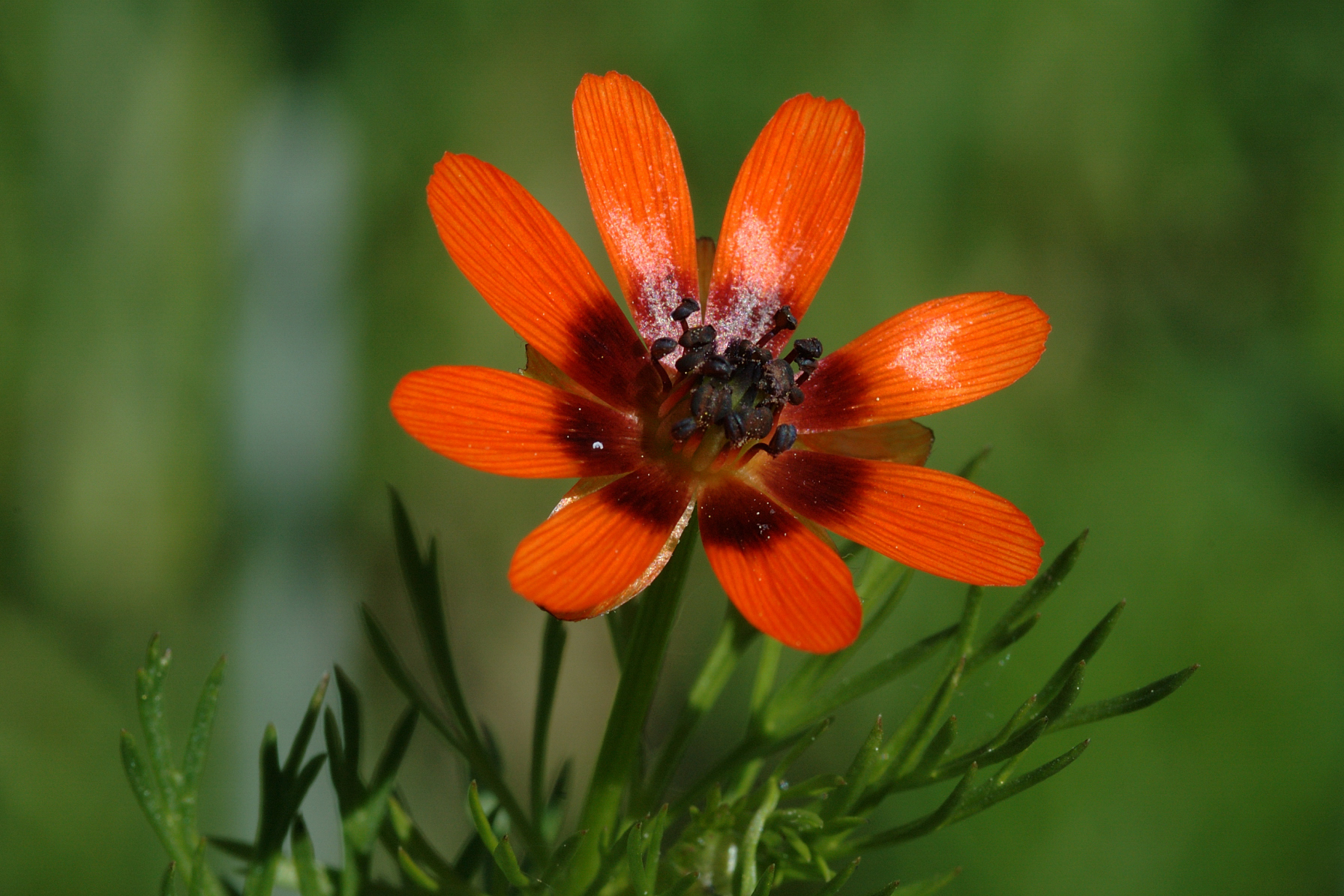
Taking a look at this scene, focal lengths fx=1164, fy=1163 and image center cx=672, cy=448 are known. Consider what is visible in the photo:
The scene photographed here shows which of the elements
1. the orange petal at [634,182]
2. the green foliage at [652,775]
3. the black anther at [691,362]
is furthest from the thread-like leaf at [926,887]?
the orange petal at [634,182]

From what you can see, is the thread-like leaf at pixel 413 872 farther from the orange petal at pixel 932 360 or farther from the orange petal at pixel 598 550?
the orange petal at pixel 932 360

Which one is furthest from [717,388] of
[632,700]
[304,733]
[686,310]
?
[304,733]

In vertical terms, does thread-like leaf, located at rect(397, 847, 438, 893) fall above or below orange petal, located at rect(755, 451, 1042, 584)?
below

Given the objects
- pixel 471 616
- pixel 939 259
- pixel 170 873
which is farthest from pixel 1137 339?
pixel 170 873

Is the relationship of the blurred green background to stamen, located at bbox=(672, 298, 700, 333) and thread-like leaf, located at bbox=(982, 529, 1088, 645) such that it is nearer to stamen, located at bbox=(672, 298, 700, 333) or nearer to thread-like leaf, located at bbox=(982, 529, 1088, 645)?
thread-like leaf, located at bbox=(982, 529, 1088, 645)

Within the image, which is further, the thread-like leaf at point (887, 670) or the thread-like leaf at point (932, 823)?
the thread-like leaf at point (887, 670)

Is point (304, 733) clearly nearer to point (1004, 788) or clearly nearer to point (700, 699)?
point (700, 699)

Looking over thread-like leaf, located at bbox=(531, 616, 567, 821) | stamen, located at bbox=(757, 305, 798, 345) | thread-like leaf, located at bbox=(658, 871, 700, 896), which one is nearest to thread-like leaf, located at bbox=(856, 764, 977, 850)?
thread-like leaf, located at bbox=(658, 871, 700, 896)
